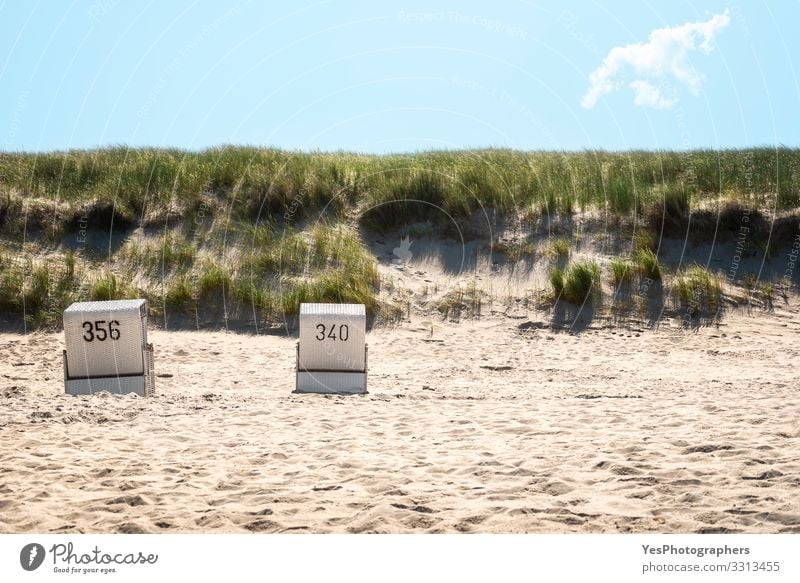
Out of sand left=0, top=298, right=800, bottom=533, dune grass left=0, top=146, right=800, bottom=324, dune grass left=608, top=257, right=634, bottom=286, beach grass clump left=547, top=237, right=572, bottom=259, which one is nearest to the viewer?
sand left=0, top=298, right=800, bottom=533

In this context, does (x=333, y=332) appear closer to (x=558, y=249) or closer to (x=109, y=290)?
(x=109, y=290)

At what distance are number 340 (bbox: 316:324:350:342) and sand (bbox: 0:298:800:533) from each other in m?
0.79

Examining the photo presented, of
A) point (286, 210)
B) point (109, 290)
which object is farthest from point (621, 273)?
point (109, 290)

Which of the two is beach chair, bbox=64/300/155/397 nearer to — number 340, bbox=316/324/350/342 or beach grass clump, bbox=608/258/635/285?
number 340, bbox=316/324/350/342

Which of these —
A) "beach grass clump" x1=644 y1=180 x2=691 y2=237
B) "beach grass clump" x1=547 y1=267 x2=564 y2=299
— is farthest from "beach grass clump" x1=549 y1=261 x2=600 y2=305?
"beach grass clump" x1=644 y1=180 x2=691 y2=237

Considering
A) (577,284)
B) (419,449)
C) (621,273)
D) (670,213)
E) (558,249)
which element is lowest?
(419,449)

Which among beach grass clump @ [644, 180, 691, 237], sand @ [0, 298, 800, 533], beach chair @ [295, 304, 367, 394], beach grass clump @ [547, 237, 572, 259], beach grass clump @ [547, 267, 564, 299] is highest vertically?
beach grass clump @ [644, 180, 691, 237]

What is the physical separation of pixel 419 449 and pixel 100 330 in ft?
14.8

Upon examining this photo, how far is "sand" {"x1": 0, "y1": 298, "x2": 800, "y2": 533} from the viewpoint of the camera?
19.6ft

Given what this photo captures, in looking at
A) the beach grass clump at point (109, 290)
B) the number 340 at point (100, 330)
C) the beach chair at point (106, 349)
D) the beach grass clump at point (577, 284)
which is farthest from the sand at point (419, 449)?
the beach grass clump at point (577, 284)

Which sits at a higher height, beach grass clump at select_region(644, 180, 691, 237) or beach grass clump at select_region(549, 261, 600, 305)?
beach grass clump at select_region(644, 180, 691, 237)

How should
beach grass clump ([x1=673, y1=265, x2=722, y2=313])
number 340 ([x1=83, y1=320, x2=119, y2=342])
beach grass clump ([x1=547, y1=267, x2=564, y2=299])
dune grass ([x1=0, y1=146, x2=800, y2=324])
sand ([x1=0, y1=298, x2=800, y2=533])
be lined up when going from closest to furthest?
sand ([x1=0, y1=298, x2=800, y2=533]), number 340 ([x1=83, y1=320, x2=119, y2=342]), beach grass clump ([x1=673, y1=265, x2=722, y2=313]), beach grass clump ([x1=547, y1=267, x2=564, y2=299]), dune grass ([x1=0, y1=146, x2=800, y2=324])

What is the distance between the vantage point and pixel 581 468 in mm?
6902

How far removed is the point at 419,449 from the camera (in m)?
7.68
